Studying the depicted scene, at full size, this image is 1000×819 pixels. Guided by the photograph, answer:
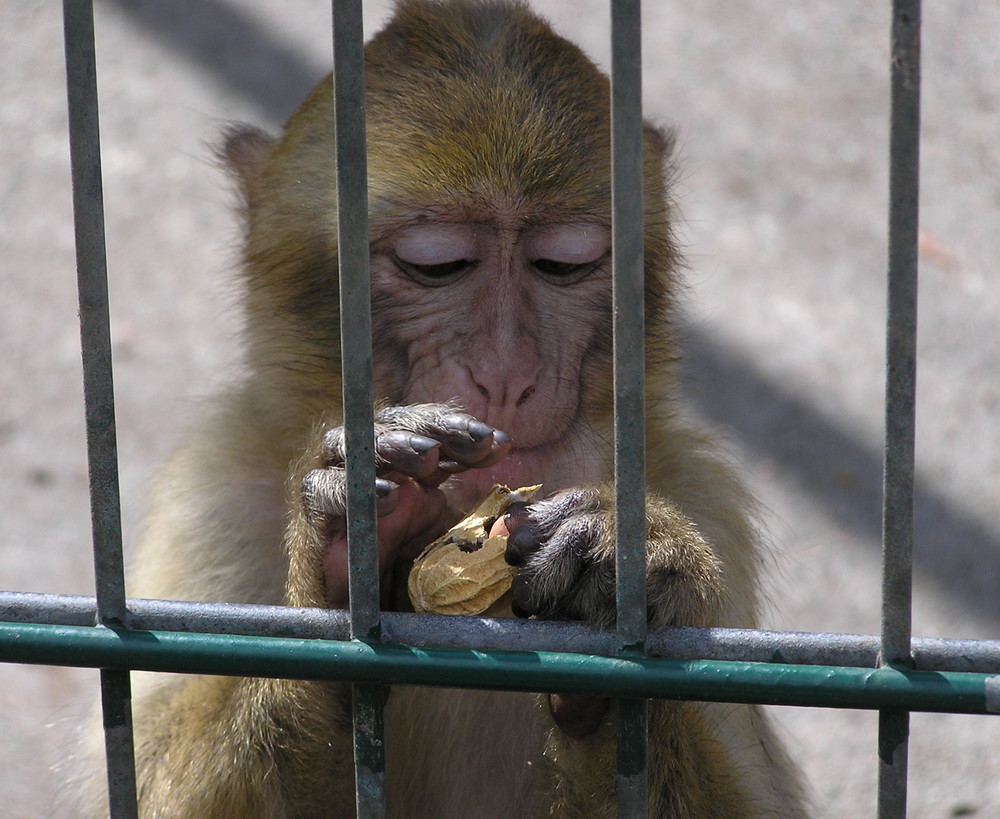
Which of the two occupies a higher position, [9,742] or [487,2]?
[487,2]

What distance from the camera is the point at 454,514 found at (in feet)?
6.88

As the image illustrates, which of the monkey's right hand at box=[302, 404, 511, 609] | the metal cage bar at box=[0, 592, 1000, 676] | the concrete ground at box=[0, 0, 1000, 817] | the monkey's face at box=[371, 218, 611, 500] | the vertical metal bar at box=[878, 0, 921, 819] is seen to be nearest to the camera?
the vertical metal bar at box=[878, 0, 921, 819]

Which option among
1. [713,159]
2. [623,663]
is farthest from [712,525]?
[713,159]

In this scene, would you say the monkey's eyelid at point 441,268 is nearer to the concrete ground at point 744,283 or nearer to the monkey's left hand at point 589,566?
the monkey's left hand at point 589,566

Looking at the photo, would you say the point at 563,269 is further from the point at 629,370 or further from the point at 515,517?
the point at 629,370

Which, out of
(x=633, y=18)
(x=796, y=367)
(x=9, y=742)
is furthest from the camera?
(x=796, y=367)

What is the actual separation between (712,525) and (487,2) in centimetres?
115

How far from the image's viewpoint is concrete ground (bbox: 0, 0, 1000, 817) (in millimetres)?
4004

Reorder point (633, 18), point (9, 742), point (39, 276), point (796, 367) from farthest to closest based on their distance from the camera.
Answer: point (39, 276), point (796, 367), point (9, 742), point (633, 18)

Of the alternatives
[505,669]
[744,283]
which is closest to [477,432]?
[505,669]

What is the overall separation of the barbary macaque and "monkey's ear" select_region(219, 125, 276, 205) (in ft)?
0.29

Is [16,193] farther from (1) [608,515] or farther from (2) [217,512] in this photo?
(1) [608,515]

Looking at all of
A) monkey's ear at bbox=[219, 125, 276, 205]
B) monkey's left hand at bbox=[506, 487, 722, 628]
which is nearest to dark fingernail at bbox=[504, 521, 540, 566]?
monkey's left hand at bbox=[506, 487, 722, 628]

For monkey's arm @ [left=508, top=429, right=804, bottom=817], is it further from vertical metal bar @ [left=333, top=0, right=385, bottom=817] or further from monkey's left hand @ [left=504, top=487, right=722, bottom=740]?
vertical metal bar @ [left=333, top=0, right=385, bottom=817]
